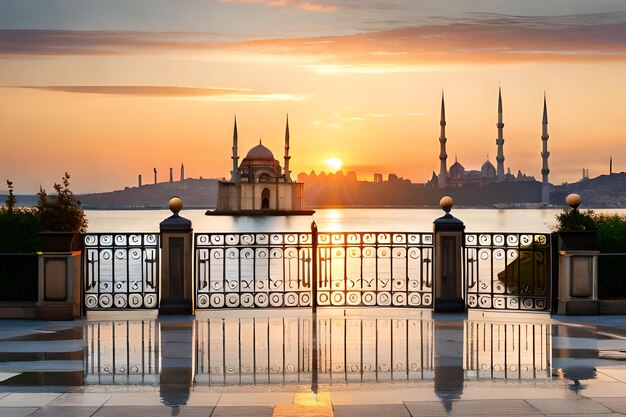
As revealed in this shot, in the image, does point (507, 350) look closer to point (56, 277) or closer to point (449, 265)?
point (449, 265)

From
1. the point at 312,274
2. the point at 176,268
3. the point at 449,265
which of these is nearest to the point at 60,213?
the point at 176,268

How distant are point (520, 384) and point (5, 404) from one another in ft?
17.1

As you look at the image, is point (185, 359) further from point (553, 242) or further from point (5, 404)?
point (553, 242)

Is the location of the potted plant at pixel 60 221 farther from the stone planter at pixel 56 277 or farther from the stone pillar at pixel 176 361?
the stone pillar at pixel 176 361

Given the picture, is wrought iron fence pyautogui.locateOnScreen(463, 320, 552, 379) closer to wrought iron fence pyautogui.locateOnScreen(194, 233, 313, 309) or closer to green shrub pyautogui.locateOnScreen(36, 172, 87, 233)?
wrought iron fence pyautogui.locateOnScreen(194, 233, 313, 309)

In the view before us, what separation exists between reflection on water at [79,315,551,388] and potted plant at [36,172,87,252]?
1655 millimetres

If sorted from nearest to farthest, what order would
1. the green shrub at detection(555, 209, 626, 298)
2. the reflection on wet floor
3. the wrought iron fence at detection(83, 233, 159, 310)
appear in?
the reflection on wet floor
the wrought iron fence at detection(83, 233, 159, 310)
the green shrub at detection(555, 209, 626, 298)

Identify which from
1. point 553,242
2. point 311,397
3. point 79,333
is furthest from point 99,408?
point 553,242

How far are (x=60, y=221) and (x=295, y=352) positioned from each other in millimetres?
6055

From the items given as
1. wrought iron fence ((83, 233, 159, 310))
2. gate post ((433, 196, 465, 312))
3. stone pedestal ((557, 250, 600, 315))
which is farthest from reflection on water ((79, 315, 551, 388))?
stone pedestal ((557, 250, 600, 315))

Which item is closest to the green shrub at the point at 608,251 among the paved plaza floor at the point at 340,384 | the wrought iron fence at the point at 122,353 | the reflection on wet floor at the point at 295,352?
the reflection on wet floor at the point at 295,352

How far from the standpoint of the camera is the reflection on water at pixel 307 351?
9.27m

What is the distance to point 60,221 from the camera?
14766mm

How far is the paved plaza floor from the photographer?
25.0 ft
